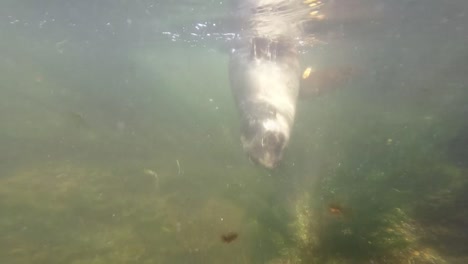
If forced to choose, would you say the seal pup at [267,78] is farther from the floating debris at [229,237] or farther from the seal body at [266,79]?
the floating debris at [229,237]

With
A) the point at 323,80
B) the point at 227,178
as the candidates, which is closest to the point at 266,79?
the point at 323,80

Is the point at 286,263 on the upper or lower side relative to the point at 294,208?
upper

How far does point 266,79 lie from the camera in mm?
9469

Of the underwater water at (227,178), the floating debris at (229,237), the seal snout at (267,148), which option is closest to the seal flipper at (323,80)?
the underwater water at (227,178)

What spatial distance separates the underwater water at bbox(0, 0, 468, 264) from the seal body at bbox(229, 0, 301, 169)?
4.06 feet

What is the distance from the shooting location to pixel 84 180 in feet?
27.2

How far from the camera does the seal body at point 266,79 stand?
6.93 m

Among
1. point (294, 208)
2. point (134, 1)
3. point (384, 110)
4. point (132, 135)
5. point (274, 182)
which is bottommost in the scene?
point (384, 110)

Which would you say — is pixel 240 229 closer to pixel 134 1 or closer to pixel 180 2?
pixel 180 2

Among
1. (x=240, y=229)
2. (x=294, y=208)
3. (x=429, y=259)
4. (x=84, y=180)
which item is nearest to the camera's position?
(x=429, y=259)

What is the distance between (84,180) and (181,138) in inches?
238

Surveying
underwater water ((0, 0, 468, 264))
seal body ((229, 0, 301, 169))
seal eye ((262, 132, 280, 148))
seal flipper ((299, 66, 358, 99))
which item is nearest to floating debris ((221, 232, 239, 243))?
underwater water ((0, 0, 468, 264))

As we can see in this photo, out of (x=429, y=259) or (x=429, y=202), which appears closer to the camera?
(x=429, y=259)

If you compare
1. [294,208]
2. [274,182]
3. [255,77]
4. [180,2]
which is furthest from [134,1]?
[294,208]
